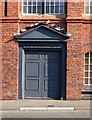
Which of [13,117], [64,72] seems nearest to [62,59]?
[64,72]

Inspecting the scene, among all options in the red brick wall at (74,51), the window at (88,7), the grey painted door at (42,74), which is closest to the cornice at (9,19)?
the grey painted door at (42,74)

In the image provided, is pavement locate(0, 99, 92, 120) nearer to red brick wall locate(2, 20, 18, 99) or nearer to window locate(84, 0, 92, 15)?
red brick wall locate(2, 20, 18, 99)

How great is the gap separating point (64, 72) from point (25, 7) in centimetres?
347

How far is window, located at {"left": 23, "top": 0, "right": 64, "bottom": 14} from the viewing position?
1894cm

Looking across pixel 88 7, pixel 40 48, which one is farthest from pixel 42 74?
pixel 88 7

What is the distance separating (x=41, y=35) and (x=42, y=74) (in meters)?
1.75

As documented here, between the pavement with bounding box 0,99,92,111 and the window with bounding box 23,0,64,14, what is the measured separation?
403 centimetres

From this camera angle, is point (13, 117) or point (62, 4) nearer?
point (13, 117)

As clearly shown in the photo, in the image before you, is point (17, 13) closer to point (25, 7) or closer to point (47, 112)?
point (25, 7)

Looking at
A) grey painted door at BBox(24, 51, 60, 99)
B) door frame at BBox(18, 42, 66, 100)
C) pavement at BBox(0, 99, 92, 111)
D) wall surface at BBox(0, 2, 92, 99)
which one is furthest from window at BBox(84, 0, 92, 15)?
pavement at BBox(0, 99, 92, 111)

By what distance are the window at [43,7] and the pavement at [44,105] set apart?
403cm

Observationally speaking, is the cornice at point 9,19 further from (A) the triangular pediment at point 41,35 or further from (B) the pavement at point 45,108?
(B) the pavement at point 45,108

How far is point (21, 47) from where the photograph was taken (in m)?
18.6

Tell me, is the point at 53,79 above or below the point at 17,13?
below
